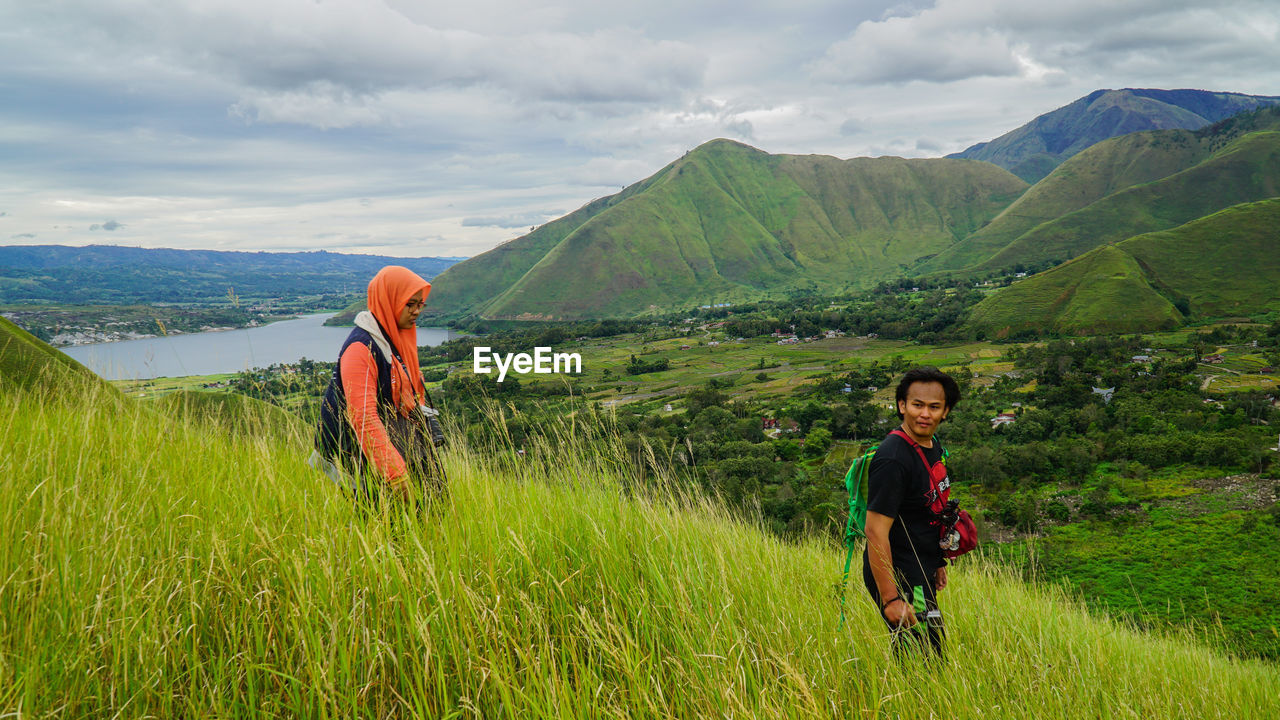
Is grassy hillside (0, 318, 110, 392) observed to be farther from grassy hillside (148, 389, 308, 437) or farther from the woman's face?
the woman's face

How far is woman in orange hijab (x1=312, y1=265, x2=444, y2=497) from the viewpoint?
2711 mm

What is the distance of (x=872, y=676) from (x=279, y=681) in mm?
1651

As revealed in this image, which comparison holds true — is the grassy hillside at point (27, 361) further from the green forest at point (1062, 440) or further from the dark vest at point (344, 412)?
the dark vest at point (344, 412)

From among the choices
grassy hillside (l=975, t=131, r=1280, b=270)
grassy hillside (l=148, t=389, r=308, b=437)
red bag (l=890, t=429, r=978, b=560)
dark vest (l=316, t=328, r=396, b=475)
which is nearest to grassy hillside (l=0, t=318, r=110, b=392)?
grassy hillside (l=148, t=389, r=308, b=437)

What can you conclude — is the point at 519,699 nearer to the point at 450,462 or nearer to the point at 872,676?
the point at 872,676

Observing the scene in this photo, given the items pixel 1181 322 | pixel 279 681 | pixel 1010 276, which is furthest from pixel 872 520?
pixel 1010 276

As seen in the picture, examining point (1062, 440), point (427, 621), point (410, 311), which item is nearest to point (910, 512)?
point (427, 621)

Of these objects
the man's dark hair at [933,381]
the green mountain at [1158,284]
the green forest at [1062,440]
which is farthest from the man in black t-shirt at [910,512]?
the green mountain at [1158,284]

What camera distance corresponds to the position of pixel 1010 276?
154 meters

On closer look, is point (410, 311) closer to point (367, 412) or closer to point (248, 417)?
point (367, 412)

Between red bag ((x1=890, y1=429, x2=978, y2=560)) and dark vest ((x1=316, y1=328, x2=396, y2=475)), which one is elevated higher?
dark vest ((x1=316, y1=328, x2=396, y2=475))

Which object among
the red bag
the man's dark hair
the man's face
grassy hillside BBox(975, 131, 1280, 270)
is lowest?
the red bag

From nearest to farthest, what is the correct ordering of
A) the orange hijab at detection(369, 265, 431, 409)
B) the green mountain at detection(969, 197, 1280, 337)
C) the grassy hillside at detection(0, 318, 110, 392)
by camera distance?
the orange hijab at detection(369, 265, 431, 409), the grassy hillside at detection(0, 318, 110, 392), the green mountain at detection(969, 197, 1280, 337)

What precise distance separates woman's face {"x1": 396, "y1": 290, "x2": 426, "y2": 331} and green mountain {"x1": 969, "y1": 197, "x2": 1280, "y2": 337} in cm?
11473
